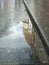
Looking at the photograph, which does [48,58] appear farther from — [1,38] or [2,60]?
[1,38]

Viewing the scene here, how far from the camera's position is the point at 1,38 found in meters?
1.87

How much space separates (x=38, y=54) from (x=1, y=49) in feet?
0.76

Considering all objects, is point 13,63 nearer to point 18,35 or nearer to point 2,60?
point 2,60

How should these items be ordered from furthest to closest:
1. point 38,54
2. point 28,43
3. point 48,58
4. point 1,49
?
1. point 28,43
2. point 1,49
3. point 38,54
4. point 48,58

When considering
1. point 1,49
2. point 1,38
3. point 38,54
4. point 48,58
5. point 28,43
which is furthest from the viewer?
point 1,38

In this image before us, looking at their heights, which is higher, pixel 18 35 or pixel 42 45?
pixel 42 45

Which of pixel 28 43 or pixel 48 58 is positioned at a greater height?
pixel 48 58

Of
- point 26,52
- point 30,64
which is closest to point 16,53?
point 26,52

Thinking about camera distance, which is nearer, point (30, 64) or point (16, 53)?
point (30, 64)

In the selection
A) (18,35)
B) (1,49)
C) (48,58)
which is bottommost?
(18,35)

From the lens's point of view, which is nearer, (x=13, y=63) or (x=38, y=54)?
(x=13, y=63)

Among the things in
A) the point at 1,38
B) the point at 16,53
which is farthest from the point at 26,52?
the point at 1,38

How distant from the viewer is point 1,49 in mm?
1598

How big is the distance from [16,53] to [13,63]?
0.45 feet
